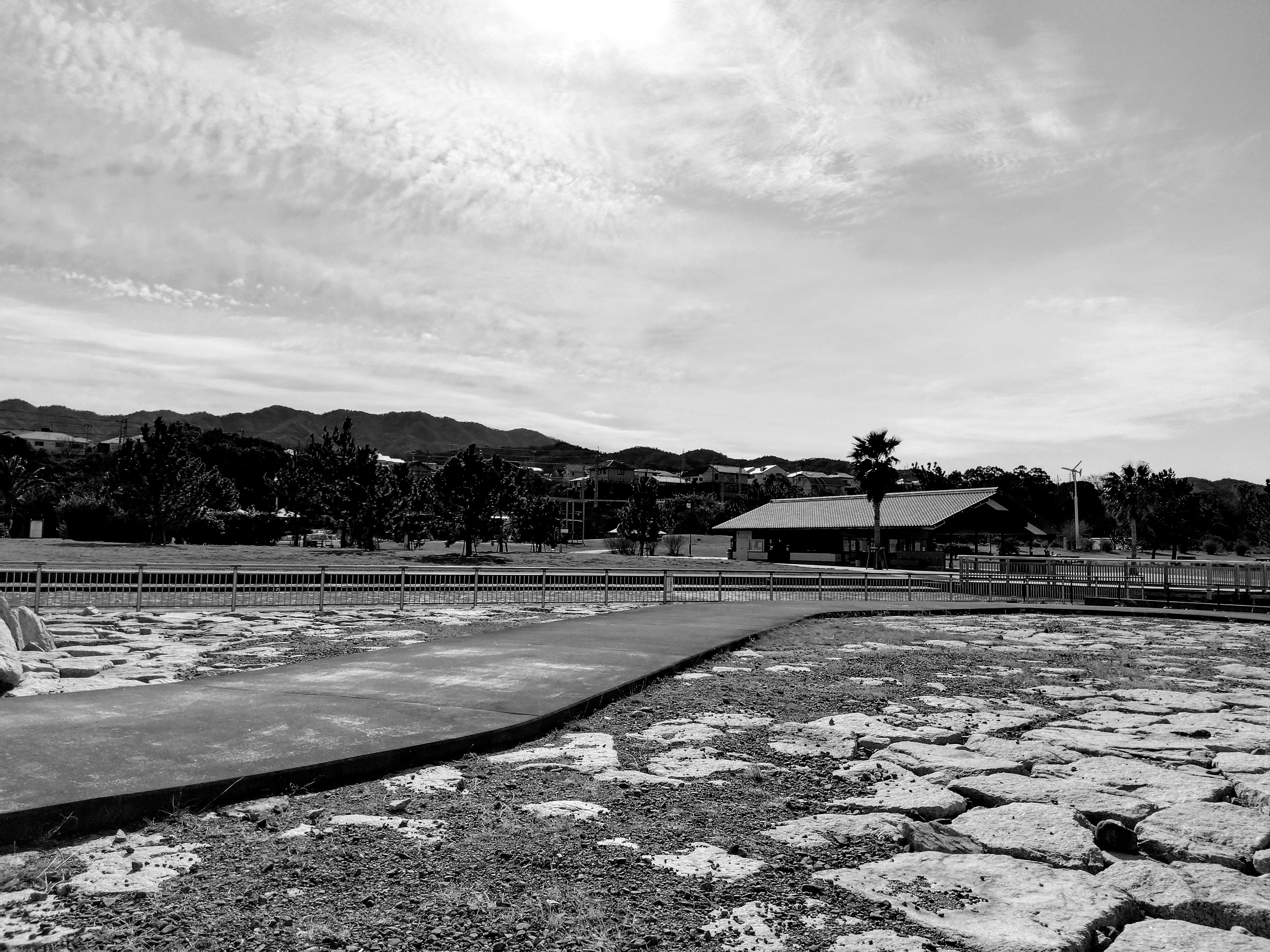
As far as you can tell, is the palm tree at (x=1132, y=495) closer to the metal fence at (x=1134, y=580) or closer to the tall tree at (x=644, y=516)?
the tall tree at (x=644, y=516)

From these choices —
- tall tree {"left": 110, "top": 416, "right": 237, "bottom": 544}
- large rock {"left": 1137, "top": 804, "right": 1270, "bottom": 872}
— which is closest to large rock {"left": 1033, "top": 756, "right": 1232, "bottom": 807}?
large rock {"left": 1137, "top": 804, "right": 1270, "bottom": 872}

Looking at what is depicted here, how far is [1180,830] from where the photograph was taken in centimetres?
461

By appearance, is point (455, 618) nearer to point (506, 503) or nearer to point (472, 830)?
point (472, 830)

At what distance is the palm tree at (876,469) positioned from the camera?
63125 millimetres

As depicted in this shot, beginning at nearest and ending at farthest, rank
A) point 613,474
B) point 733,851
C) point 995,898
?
point 995,898 < point 733,851 < point 613,474

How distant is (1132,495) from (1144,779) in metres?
99.6

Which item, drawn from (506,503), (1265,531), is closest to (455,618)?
(506,503)

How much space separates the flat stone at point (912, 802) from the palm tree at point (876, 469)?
2255 inches

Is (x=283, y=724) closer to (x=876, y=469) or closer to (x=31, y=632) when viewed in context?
(x=31, y=632)

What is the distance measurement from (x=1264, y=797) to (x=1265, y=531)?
96.4 metres

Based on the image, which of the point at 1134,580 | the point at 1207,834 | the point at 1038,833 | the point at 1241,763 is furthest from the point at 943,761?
the point at 1134,580

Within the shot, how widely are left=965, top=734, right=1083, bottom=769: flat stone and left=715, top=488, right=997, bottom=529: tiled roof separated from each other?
54236 mm

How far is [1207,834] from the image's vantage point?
4.56 metres

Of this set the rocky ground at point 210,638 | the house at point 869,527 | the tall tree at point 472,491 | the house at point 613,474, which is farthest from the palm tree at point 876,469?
the house at point 613,474
